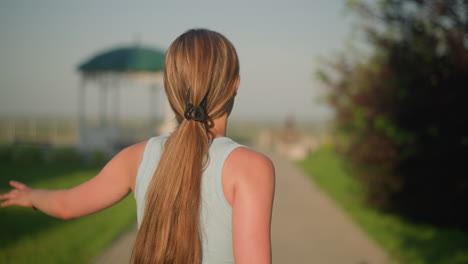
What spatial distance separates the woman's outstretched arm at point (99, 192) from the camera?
1.76 m

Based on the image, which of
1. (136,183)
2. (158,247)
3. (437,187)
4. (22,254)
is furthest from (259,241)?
(437,187)

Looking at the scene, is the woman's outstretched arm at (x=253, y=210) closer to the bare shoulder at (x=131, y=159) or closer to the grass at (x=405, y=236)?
the bare shoulder at (x=131, y=159)

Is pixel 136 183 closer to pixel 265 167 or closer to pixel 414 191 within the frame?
pixel 265 167

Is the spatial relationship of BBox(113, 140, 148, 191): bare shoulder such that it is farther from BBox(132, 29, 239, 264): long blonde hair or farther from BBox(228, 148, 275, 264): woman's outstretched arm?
BBox(228, 148, 275, 264): woman's outstretched arm

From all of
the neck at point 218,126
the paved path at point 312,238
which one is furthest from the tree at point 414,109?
the neck at point 218,126

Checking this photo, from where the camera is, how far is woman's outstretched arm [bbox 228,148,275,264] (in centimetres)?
145

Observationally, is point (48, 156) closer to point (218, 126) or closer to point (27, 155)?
point (27, 155)

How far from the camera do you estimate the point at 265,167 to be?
1.48 m

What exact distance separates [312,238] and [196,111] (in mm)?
4941

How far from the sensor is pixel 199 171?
1.59 metres

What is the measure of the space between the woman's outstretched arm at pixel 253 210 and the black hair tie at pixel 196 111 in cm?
23

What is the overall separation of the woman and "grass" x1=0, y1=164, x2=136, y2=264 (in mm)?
3683

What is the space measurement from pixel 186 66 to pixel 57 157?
14.4 m

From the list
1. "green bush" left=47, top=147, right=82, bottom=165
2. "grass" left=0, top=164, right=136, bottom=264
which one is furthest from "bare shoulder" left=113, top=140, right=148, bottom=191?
"green bush" left=47, top=147, right=82, bottom=165
